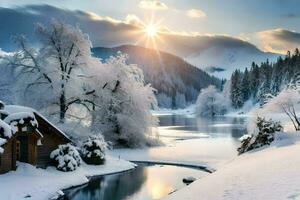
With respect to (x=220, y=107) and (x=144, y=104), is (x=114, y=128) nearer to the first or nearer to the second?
(x=144, y=104)

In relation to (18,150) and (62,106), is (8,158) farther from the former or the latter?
(62,106)

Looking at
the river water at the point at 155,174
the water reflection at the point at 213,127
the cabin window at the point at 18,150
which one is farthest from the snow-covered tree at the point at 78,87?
the water reflection at the point at 213,127

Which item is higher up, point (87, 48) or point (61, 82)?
point (87, 48)

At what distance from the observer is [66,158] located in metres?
34.1

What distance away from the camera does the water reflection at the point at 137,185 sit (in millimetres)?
27875

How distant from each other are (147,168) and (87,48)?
653 inches

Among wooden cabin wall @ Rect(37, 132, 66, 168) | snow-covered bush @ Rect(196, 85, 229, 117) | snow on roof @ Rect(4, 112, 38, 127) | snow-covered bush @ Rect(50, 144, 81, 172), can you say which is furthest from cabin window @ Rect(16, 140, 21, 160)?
snow-covered bush @ Rect(196, 85, 229, 117)

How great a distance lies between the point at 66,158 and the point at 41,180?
484cm

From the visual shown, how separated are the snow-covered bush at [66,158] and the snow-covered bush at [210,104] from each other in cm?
12455

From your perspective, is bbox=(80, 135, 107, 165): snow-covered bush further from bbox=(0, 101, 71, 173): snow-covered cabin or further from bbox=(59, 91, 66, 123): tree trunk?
bbox=(59, 91, 66, 123): tree trunk

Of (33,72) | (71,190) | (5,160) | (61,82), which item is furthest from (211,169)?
(33,72)

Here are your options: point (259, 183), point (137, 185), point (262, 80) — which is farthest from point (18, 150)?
point (262, 80)

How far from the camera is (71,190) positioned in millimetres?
29297

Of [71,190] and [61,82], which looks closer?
[71,190]
